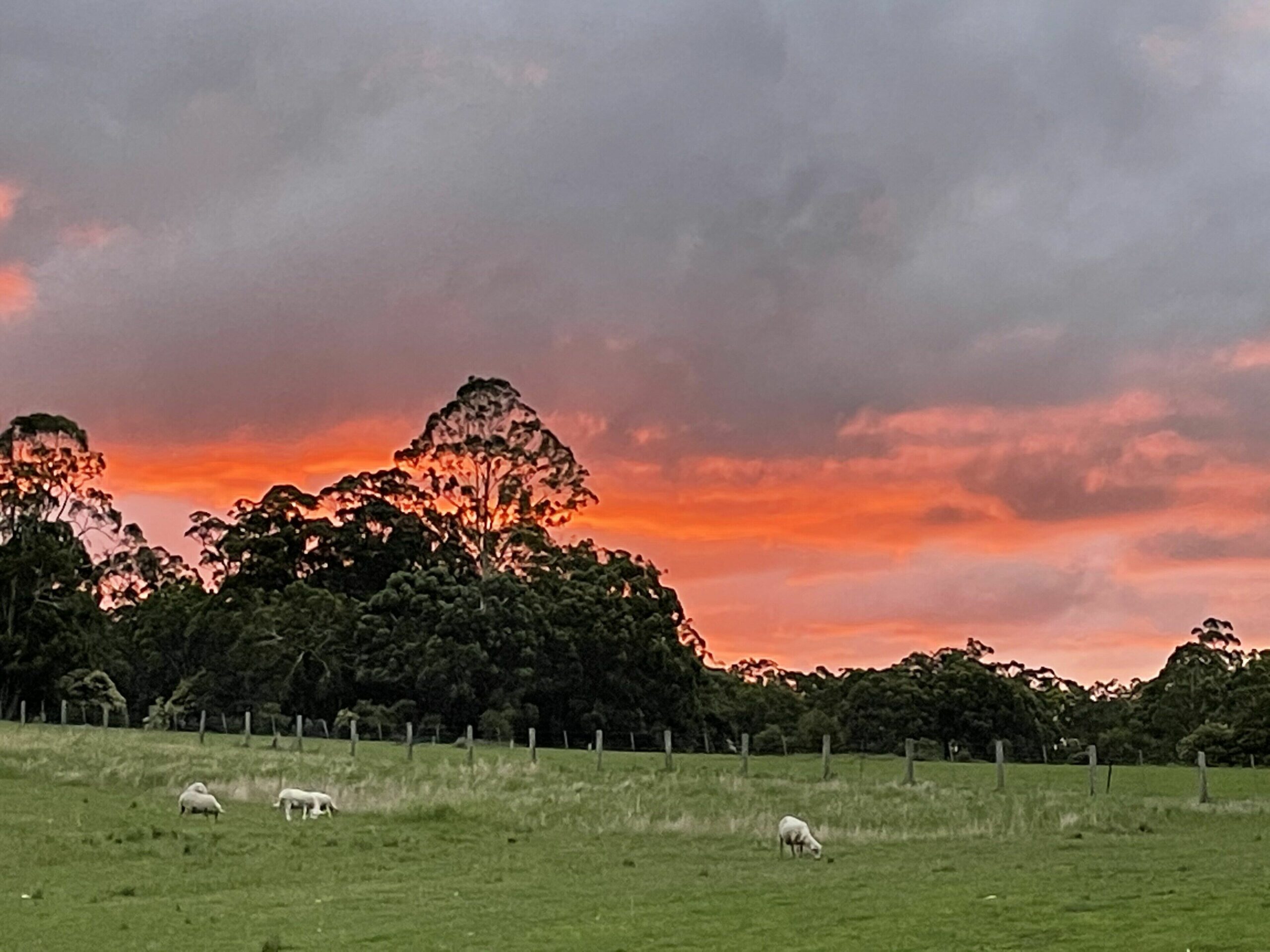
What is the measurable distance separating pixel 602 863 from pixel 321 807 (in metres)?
9.87

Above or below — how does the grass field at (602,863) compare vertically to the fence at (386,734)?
below

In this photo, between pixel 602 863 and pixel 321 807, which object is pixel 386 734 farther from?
pixel 602 863

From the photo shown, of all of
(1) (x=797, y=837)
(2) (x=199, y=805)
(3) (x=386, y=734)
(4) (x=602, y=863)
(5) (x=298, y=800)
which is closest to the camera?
(4) (x=602, y=863)

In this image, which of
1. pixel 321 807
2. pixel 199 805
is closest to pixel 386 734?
pixel 321 807

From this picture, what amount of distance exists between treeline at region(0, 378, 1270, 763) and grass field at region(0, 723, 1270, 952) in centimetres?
3242

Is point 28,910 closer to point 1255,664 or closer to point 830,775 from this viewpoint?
point 830,775

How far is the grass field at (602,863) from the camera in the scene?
17703 mm

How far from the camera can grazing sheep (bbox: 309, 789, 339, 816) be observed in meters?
32.8

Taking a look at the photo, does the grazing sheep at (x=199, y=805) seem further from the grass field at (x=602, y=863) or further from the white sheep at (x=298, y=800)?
the white sheep at (x=298, y=800)

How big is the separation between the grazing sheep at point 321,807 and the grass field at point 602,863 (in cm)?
53

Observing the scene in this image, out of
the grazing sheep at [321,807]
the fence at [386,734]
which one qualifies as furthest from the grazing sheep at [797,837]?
the fence at [386,734]

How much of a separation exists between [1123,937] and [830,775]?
32.6 meters

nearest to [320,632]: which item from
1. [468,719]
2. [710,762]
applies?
[468,719]

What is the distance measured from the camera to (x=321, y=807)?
33188mm
